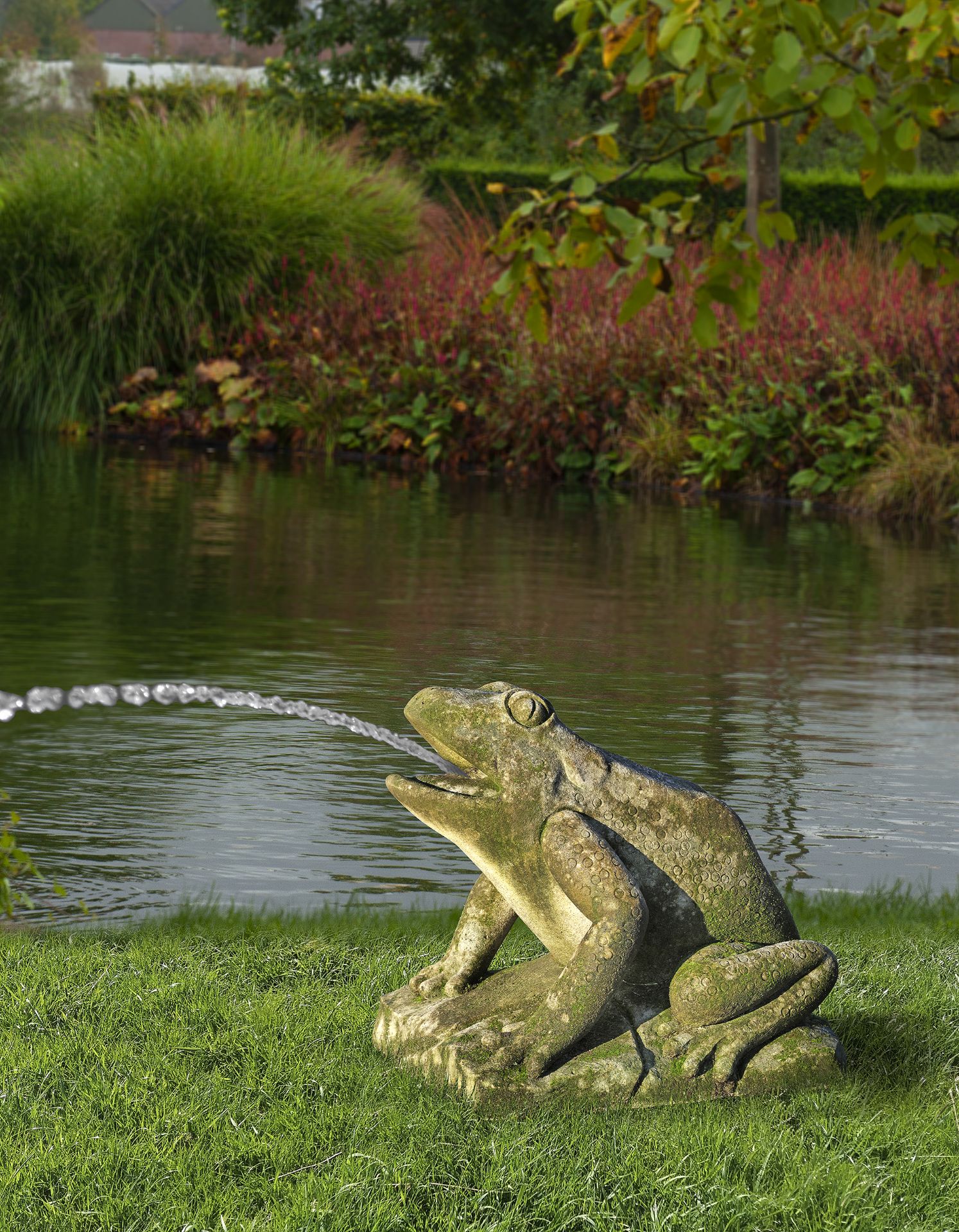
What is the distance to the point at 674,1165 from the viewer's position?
318cm

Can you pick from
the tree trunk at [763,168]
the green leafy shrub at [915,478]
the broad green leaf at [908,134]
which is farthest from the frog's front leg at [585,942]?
the tree trunk at [763,168]

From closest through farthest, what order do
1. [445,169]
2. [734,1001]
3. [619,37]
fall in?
[734,1001], [619,37], [445,169]

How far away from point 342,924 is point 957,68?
395 cm

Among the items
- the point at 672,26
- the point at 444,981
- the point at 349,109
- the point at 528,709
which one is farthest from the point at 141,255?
the point at 528,709

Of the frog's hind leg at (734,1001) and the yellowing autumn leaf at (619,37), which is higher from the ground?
the yellowing autumn leaf at (619,37)

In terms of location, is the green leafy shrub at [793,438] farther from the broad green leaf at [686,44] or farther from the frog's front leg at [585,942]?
the frog's front leg at [585,942]

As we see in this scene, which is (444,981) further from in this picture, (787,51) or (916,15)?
(916,15)

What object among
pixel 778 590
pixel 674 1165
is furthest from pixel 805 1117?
pixel 778 590

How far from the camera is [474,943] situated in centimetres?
374

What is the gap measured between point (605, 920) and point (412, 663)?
470cm

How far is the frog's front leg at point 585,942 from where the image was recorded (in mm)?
3340

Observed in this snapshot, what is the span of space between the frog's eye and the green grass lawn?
745 millimetres

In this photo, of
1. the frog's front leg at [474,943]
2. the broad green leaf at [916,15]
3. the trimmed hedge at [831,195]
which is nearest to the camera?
the frog's front leg at [474,943]

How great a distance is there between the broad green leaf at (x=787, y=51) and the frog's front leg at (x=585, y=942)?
271 cm
